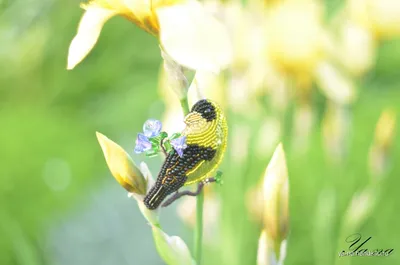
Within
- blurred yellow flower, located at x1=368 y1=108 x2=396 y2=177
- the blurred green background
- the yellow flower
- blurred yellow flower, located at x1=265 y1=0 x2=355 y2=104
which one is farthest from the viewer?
the blurred green background

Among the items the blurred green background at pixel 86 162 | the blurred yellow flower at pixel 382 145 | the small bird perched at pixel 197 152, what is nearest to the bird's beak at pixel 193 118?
the small bird perched at pixel 197 152

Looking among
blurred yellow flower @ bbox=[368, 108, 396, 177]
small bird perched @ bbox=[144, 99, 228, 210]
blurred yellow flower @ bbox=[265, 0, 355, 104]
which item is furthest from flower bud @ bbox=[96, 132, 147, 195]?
blurred yellow flower @ bbox=[265, 0, 355, 104]

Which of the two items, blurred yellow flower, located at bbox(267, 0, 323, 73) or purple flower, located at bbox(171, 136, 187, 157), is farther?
blurred yellow flower, located at bbox(267, 0, 323, 73)

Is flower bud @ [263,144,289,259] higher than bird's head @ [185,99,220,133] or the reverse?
the reverse

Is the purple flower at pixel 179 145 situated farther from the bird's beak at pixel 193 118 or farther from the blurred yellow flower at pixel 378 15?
the blurred yellow flower at pixel 378 15

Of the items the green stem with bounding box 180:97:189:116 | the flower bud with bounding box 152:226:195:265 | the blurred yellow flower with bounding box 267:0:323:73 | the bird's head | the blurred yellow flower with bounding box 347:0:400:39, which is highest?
the blurred yellow flower with bounding box 267:0:323:73

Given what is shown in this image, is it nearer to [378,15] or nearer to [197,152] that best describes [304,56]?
[378,15]

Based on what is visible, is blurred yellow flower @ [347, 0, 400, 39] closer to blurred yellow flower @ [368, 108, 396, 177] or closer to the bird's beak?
blurred yellow flower @ [368, 108, 396, 177]
